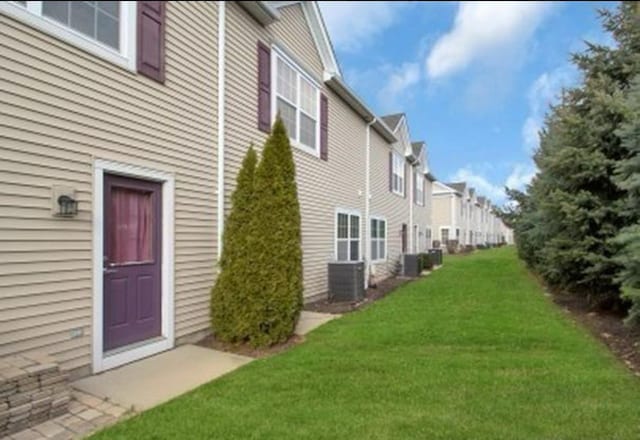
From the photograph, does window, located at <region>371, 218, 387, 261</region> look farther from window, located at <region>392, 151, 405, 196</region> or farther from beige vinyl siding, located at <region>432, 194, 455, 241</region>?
beige vinyl siding, located at <region>432, 194, 455, 241</region>

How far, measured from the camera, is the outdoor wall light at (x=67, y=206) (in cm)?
504

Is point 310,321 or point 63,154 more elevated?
point 63,154

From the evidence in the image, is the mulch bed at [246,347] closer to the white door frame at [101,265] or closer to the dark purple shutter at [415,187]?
the white door frame at [101,265]

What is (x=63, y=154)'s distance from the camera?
510cm

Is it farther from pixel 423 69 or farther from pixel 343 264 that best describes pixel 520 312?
pixel 423 69

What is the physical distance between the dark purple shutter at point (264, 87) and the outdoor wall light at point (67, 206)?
4.50 m

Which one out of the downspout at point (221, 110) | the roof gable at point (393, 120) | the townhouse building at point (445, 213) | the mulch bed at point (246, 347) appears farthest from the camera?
the townhouse building at point (445, 213)

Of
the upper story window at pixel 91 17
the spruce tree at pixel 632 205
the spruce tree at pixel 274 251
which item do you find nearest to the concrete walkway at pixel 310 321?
the spruce tree at pixel 274 251

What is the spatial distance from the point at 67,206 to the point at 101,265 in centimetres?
80

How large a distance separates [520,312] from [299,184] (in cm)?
506

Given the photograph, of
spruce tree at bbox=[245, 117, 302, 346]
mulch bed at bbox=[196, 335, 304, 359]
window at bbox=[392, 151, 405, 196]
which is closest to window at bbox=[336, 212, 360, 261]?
window at bbox=[392, 151, 405, 196]

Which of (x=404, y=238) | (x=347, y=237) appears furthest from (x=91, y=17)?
(x=404, y=238)

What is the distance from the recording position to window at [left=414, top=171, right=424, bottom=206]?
26.3 m

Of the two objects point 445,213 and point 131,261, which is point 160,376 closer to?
point 131,261
